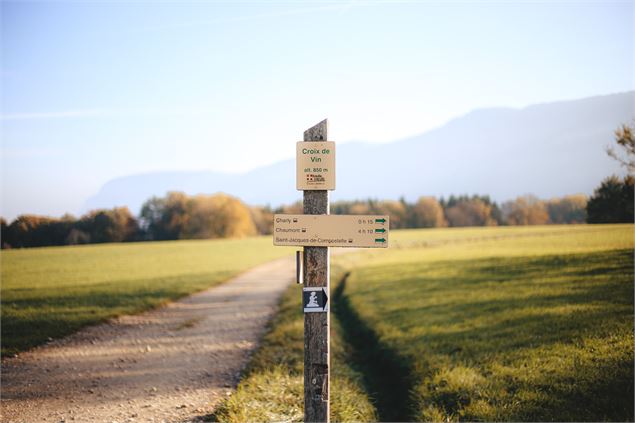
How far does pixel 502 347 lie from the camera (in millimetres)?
8430

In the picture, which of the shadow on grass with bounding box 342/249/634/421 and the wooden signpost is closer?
the wooden signpost

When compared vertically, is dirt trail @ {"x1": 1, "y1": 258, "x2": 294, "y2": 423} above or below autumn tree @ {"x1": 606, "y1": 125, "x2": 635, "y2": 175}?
below

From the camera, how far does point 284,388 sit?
6633mm

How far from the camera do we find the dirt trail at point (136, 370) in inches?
229

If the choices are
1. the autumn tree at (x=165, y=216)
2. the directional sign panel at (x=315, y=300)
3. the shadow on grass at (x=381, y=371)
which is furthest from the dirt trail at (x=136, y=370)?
the autumn tree at (x=165, y=216)

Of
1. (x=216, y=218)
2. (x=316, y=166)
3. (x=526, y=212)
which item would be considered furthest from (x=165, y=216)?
(x=316, y=166)

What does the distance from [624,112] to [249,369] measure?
12.7m

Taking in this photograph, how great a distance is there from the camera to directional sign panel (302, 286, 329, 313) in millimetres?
4281

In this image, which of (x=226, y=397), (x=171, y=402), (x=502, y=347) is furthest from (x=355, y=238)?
(x=502, y=347)

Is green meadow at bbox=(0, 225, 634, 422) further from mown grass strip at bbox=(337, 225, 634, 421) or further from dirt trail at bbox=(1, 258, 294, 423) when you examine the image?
dirt trail at bbox=(1, 258, 294, 423)

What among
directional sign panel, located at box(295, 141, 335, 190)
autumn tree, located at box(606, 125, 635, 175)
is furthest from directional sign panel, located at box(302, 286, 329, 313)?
autumn tree, located at box(606, 125, 635, 175)

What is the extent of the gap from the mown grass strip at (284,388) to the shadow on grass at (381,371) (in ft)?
0.98

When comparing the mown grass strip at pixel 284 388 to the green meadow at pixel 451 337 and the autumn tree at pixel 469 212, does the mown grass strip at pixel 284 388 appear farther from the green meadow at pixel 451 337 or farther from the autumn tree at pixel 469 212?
the autumn tree at pixel 469 212

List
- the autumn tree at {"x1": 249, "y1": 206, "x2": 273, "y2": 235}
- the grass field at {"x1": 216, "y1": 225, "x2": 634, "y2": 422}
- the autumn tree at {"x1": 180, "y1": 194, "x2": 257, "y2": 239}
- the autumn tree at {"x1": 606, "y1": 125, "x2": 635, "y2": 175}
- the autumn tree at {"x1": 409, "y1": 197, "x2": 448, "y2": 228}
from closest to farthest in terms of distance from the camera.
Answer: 1. the grass field at {"x1": 216, "y1": 225, "x2": 634, "y2": 422}
2. the autumn tree at {"x1": 606, "y1": 125, "x2": 635, "y2": 175}
3. the autumn tree at {"x1": 180, "y1": 194, "x2": 257, "y2": 239}
4. the autumn tree at {"x1": 409, "y1": 197, "x2": 448, "y2": 228}
5. the autumn tree at {"x1": 249, "y1": 206, "x2": 273, "y2": 235}
